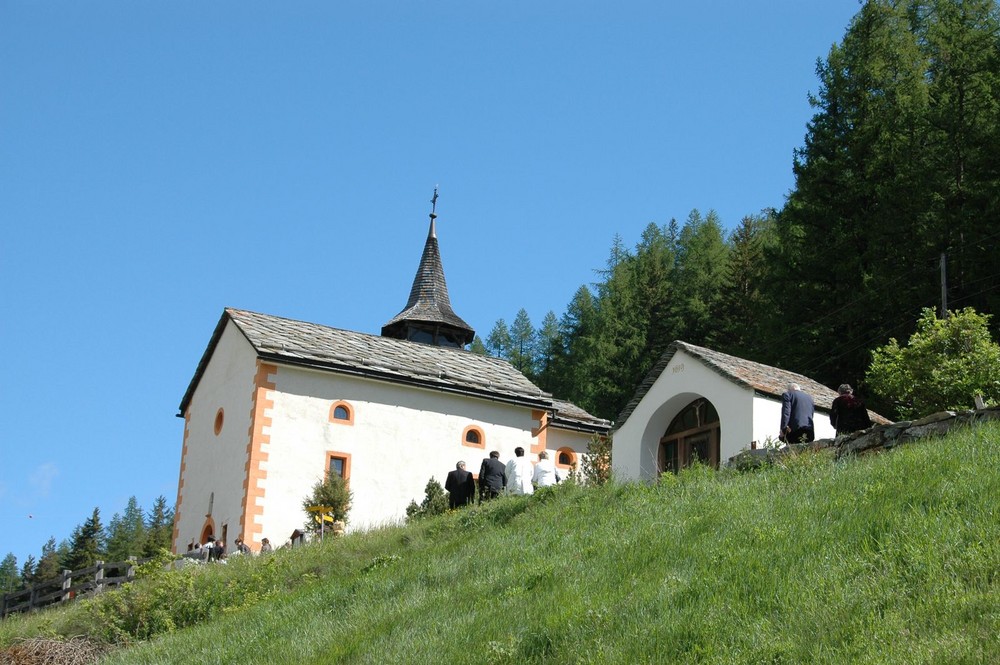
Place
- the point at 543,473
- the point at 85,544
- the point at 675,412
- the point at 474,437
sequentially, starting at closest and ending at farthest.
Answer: the point at 543,473 < the point at 675,412 < the point at 474,437 < the point at 85,544

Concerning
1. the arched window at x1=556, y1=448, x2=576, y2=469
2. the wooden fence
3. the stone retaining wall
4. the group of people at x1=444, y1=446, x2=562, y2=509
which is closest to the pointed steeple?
the arched window at x1=556, y1=448, x2=576, y2=469

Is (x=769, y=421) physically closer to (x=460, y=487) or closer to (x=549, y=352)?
(x=460, y=487)

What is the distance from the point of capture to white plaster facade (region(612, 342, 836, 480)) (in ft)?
71.1

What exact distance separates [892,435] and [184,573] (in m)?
10.5

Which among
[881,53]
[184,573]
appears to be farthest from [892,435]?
[881,53]

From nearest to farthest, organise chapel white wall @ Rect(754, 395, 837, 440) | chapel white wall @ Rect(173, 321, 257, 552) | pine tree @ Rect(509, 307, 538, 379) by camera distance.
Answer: chapel white wall @ Rect(754, 395, 837, 440) → chapel white wall @ Rect(173, 321, 257, 552) → pine tree @ Rect(509, 307, 538, 379)

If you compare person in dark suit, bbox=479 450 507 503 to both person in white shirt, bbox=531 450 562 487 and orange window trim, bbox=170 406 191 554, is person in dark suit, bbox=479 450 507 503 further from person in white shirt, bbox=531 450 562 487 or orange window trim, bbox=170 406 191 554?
orange window trim, bbox=170 406 191 554

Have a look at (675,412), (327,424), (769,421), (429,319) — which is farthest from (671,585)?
(429,319)

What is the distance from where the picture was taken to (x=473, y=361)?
3675 cm

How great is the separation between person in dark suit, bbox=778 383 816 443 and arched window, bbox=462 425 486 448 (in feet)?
53.0

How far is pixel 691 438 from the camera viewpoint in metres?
23.6

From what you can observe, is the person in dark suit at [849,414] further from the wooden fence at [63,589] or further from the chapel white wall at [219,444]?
the chapel white wall at [219,444]

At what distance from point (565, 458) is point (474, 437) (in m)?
3.77

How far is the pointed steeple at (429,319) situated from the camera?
4156 centimetres
